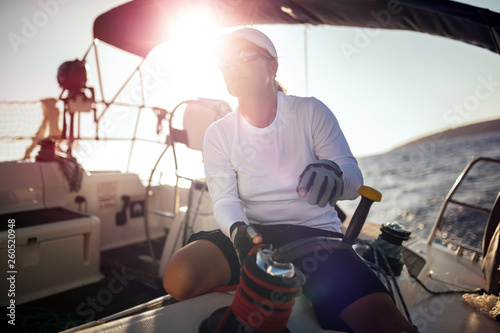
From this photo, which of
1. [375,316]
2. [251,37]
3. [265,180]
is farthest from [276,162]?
[375,316]

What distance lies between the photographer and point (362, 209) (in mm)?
883

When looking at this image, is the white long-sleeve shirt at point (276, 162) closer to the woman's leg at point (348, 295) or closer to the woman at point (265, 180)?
the woman at point (265, 180)

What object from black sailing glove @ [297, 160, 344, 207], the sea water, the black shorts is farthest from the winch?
the sea water

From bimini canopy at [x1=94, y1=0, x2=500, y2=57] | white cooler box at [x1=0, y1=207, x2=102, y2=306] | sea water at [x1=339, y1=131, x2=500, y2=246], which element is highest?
bimini canopy at [x1=94, y1=0, x2=500, y2=57]

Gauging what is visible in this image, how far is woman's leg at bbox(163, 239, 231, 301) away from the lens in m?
1.05

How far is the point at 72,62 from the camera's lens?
10.8 ft

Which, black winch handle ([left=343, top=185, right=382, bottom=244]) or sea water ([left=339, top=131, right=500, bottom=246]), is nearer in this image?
black winch handle ([left=343, top=185, right=382, bottom=244])

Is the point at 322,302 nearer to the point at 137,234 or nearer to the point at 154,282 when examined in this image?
the point at 154,282

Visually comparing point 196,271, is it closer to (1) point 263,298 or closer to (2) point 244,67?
(1) point 263,298

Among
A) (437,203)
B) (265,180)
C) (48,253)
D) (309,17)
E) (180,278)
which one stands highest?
(309,17)

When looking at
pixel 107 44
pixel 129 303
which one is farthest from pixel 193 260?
pixel 107 44

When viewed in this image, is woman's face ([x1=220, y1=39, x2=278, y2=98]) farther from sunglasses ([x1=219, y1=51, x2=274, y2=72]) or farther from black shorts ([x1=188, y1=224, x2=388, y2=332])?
black shorts ([x1=188, y1=224, x2=388, y2=332])

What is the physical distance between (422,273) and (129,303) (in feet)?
6.61

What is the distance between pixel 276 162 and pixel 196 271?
0.55m
